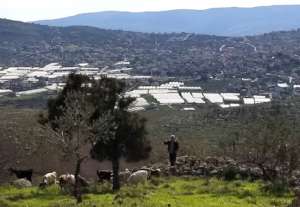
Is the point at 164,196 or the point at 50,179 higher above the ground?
the point at 164,196

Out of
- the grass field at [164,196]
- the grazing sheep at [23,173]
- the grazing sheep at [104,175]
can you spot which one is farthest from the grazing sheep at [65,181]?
the grazing sheep at [23,173]

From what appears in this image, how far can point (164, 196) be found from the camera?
23688 millimetres

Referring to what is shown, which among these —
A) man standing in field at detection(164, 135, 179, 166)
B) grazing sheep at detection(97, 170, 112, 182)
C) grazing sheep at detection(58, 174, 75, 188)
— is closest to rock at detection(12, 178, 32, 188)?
grazing sheep at detection(58, 174, 75, 188)

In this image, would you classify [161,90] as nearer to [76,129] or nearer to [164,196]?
[164,196]

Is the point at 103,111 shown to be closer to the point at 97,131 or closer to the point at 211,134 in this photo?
the point at 97,131

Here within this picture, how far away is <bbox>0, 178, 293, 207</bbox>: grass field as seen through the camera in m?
21.8

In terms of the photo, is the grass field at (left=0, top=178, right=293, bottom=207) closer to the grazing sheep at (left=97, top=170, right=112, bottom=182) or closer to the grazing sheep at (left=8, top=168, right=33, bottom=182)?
the grazing sheep at (left=8, top=168, right=33, bottom=182)

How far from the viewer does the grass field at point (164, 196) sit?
2183 cm

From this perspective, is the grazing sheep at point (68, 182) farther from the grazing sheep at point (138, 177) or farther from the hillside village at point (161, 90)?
the hillside village at point (161, 90)

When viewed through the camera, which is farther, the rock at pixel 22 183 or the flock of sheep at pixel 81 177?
the rock at pixel 22 183

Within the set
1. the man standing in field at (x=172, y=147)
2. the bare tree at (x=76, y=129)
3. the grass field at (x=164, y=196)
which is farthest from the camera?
the man standing in field at (x=172, y=147)

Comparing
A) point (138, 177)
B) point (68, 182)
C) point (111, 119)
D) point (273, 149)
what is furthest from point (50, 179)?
point (273, 149)

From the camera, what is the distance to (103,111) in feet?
88.5

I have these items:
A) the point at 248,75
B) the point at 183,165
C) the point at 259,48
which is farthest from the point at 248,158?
the point at 259,48
